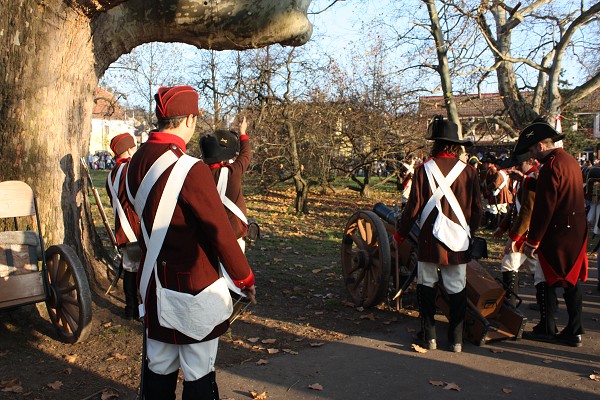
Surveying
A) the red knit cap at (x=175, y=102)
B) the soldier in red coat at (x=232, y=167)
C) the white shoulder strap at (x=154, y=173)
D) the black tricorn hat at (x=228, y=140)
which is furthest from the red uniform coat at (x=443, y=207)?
the white shoulder strap at (x=154, y=173)

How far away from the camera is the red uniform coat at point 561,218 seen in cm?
476

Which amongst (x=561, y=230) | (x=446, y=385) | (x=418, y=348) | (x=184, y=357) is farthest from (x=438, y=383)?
(x=184, y=357)

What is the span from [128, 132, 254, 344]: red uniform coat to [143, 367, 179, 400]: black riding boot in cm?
23

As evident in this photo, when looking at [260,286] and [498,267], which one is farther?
[498,267]

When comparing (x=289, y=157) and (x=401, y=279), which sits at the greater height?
(x=289, y=157)

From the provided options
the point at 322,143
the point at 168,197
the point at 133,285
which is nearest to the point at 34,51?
the point at 133,285

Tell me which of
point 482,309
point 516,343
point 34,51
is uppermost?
point 34,51

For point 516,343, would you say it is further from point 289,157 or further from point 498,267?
point 289,157

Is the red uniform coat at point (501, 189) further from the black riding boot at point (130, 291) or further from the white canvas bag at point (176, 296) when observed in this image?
the white canvas bag at point (176, 296)

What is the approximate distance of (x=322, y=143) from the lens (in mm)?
18156

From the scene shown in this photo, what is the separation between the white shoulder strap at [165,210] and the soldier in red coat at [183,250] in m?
0.01

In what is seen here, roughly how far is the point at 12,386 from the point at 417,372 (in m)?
3.06

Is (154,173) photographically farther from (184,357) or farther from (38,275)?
(38,275)

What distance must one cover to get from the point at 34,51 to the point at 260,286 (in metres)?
3.76
